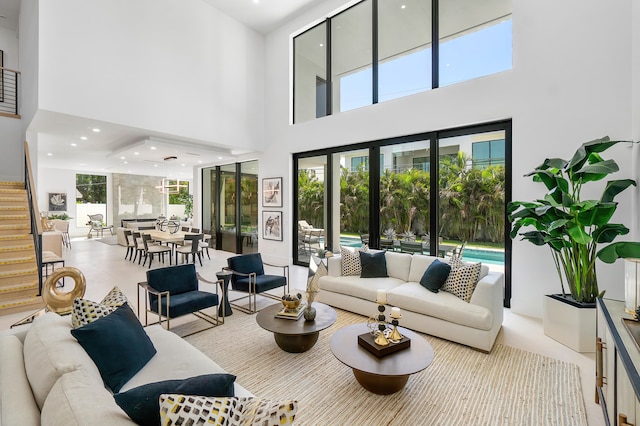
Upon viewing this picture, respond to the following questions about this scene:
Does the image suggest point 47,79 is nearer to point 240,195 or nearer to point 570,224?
point 240,195

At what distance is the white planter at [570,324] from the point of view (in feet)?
10.8

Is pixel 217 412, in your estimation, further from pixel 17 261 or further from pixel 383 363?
pixel 17 261

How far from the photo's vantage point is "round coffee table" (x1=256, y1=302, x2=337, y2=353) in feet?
10.1

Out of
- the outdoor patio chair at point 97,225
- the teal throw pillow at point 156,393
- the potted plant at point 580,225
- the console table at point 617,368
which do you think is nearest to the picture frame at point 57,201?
the outdoor patio chair at point 97,225

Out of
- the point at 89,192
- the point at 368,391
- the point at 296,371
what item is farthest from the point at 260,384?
the point at 89,192

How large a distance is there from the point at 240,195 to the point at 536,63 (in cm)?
784

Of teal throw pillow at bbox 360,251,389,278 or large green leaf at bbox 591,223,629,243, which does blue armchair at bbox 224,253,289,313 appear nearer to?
teal throw pillow at bbox 360,251,389,278

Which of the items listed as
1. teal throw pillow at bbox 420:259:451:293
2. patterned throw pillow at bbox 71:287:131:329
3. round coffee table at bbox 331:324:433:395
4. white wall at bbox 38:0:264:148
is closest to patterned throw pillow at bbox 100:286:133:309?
patterned throw pillow at bbox 71:287:131:329

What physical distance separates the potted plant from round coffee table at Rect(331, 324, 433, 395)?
2.04 m

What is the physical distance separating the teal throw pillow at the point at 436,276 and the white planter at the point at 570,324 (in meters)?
1.21

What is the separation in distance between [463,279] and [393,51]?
4672 millimetres

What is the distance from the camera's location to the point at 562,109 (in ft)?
13.5

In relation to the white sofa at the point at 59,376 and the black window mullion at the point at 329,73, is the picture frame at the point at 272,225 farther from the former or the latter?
the white sofa at the point at 59,376

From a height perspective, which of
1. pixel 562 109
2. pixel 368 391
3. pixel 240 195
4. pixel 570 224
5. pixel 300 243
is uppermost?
pixel 562 109
